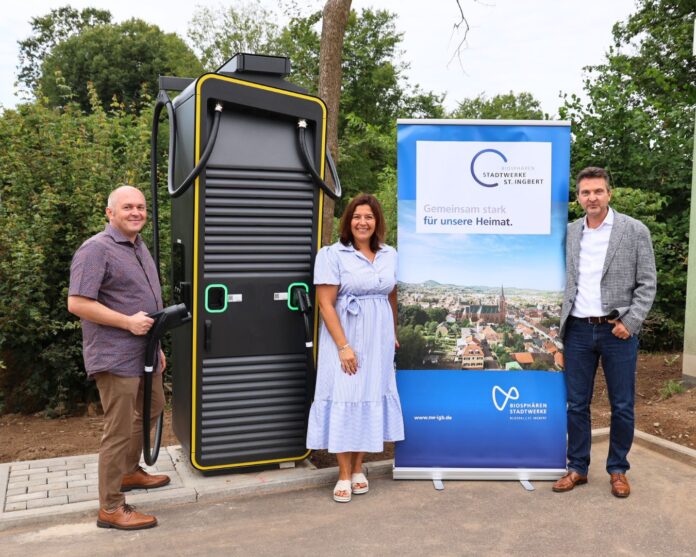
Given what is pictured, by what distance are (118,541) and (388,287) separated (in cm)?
180

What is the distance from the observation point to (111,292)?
3012mm

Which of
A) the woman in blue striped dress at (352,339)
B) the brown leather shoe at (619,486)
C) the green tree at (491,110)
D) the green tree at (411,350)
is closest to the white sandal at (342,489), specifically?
the woman in blue striped dress at (352,339)

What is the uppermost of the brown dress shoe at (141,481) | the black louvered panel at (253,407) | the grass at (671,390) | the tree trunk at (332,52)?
the tree trunk at (332,52)

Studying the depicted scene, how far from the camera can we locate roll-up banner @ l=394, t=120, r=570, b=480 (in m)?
3.73

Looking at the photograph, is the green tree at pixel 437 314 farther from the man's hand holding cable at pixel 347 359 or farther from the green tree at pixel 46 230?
the green tree at pixel 46 230

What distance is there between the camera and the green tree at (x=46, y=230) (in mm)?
4637

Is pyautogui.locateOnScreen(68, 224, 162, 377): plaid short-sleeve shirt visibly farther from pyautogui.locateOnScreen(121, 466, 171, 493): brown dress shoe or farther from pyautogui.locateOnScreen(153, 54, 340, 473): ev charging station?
pyautogui.locateOnScreen(121, 466, 171, 493): brown dress shoe

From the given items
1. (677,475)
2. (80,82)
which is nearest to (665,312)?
(677,475)

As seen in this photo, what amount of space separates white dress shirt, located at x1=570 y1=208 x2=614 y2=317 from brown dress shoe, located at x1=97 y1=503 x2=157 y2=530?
2.47 meters

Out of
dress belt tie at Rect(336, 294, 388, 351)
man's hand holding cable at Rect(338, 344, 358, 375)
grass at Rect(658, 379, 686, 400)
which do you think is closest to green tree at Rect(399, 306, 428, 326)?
dress belt tie at Rect(336, 294, 388, 351)

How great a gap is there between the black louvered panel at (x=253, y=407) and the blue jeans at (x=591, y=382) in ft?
5.01

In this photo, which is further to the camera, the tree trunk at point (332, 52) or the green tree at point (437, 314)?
the tree trunk at point (332, 52)

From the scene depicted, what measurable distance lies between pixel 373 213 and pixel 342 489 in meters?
1.49

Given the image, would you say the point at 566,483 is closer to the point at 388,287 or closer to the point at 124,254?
the point at 388,287
